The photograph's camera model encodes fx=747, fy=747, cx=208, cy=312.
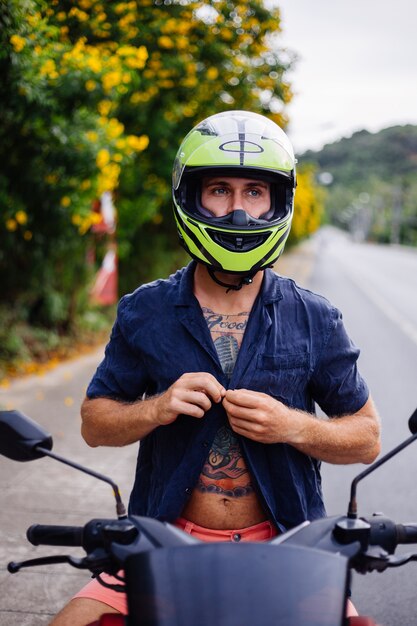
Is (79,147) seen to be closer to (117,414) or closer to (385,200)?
(117,414)

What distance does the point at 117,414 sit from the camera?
2.27 m

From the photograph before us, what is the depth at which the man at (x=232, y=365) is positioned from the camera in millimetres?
2188

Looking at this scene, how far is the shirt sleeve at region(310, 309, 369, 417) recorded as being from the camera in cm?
227

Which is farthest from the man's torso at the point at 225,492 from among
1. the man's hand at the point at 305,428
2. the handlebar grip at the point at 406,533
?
the handlebar grip at the point at 406,533

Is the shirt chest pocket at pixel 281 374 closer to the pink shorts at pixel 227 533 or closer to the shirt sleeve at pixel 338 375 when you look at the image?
the shirt sleeve at pixel 338 375

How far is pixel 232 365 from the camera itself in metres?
2.28

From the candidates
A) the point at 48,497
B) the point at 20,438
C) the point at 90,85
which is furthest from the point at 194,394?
the point at 90,85

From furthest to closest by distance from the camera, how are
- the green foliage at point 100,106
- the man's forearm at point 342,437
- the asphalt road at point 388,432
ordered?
the green foliage at point 100,106 < the asphalt road at point 388,432 < the man's forearm at point 342,437

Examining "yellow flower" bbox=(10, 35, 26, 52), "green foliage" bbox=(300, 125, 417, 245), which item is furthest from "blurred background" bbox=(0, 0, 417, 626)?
"green foliage" bbox=(300, 125, 417, 245)

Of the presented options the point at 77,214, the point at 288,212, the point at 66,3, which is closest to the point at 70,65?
the point at 66,3

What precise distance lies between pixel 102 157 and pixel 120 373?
19.6ft

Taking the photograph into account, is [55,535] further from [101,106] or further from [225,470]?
[101,106]

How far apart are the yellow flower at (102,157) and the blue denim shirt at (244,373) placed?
5710 millimetres

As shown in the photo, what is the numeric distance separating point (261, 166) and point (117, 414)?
863 mm
